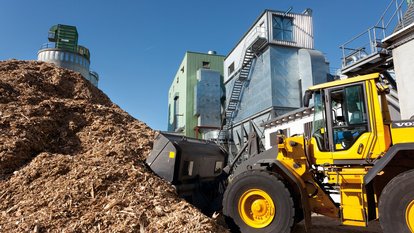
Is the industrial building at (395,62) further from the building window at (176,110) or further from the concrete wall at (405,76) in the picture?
the building window at (176,110)

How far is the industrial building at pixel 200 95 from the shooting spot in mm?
31078

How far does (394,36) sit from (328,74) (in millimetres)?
10526

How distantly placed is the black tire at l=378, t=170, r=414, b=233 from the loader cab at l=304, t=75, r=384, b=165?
0.68 m

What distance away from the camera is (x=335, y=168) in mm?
5523

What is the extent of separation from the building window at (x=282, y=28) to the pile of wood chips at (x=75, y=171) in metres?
15.4

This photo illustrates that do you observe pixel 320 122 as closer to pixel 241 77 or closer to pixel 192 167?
pixel 192 167

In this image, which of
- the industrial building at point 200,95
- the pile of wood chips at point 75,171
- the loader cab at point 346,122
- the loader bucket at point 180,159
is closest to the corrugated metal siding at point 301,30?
the industrial building at point 200,95

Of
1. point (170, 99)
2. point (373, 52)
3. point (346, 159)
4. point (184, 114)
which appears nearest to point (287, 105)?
point (373, 52)

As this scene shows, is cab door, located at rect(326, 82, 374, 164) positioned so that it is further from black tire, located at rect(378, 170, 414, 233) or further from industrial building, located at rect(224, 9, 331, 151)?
industrial building, located at rect(224, 9, 331, 151)

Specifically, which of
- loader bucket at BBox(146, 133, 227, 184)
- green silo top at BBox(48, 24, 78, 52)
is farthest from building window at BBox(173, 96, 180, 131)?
loader bucket at BBox(146, 133, 227, 184)

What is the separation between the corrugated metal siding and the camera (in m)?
22.2

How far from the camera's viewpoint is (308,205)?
17.8ft

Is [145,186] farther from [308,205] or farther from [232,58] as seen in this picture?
[232,58]

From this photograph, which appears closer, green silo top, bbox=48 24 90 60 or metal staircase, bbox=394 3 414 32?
metal staircase, bbox=394 3 414 32
